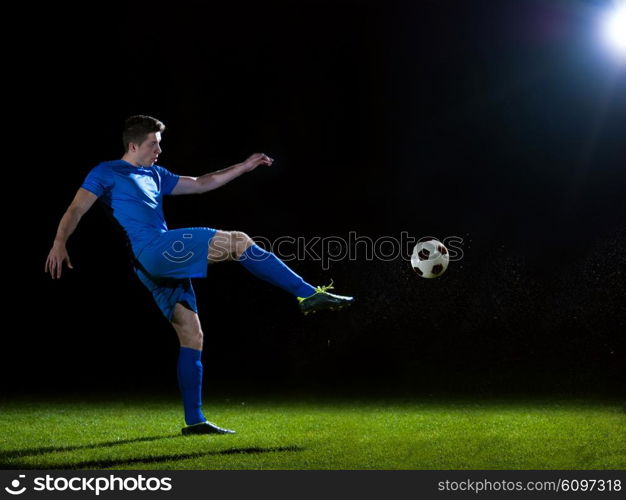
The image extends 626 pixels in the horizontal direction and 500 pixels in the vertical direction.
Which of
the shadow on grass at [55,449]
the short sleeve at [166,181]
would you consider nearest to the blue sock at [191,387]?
the shadow on grass at [55,449]

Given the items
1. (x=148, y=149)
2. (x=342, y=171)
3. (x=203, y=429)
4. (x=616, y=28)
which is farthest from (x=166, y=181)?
(x=616, y=28)

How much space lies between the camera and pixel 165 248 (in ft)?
12.6

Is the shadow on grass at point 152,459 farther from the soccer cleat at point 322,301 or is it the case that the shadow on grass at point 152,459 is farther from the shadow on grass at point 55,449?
the soccer cleat at point 322,301

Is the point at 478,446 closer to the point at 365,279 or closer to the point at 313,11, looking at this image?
the point at 365,279

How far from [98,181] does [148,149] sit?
0.33m

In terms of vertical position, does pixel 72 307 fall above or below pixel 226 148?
below

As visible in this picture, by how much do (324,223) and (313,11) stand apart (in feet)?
6.45

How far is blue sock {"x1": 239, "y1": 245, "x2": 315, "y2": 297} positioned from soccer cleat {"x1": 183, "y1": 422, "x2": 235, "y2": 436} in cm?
84

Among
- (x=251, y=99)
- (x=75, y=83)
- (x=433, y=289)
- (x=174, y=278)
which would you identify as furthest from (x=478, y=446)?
(x=75, y=83)

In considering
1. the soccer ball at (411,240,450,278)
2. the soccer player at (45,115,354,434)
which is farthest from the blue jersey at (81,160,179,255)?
the soccer ball at (411,240,450,278)

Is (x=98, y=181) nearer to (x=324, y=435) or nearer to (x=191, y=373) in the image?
(x=191, y=373)

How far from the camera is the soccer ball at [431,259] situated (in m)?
4.64

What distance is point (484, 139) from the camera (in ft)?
23.8

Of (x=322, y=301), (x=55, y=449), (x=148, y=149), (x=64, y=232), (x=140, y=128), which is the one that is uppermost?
(x=140, y=128)
